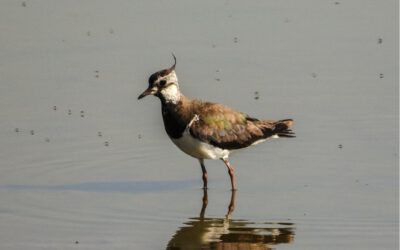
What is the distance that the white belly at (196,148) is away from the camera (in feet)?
52.7

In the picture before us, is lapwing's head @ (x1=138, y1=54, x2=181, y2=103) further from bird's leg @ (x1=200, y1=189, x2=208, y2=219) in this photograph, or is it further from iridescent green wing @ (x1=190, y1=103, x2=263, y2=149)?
bird's leg @ (x1=200, y1=189, x2=208, y2=219)

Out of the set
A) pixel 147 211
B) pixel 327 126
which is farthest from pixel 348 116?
pixel 147 211

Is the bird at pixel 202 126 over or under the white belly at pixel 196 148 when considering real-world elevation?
over

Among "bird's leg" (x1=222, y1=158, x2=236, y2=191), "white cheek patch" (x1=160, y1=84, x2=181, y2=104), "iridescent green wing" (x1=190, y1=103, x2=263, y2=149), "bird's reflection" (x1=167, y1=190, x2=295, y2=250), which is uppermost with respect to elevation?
"white cheek patch" (x1=160, y1=84, x2=181, y2=104)

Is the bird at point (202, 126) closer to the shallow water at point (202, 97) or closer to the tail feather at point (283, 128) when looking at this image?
the tail feather at point (283, 128)

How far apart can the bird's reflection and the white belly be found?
130 cm

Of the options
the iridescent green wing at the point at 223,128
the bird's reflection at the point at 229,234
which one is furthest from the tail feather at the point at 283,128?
the bird's reflection at the point at 229,234

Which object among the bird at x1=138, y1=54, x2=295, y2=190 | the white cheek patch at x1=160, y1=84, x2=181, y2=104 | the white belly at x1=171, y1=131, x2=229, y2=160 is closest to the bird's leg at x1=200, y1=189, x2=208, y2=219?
the bird at x1=138, y1=54, x2=295, y2=190

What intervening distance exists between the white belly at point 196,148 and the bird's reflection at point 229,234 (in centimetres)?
130

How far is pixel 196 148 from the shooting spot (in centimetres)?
1614

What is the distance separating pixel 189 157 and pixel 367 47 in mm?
5561

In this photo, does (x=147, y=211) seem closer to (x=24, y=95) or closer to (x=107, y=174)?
(x=107, y=174)

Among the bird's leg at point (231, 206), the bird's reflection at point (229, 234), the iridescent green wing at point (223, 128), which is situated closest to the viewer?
the bird's reflection at point (229, 234)

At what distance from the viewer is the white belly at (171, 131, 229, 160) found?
16.1 m
